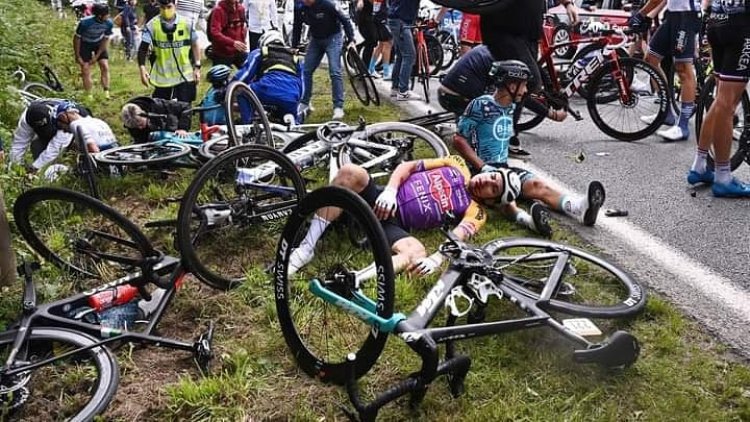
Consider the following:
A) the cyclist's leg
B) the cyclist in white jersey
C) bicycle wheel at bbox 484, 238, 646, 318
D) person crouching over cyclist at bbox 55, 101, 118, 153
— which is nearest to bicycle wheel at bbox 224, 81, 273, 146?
person crouching over cyclist at bbox 55, 101, 118, 153

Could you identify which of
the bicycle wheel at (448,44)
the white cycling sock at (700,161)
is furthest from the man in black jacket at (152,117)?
the bicycle wheel at (448,44)

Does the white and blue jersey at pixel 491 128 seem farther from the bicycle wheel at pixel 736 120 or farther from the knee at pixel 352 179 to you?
the bicycle wheel at pixel 736 120

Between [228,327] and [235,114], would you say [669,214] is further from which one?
[235,114]

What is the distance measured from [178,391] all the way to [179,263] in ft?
2.91

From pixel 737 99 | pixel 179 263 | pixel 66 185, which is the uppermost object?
pixel 737 99

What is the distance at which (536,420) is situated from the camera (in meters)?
2.69

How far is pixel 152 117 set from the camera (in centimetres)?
643

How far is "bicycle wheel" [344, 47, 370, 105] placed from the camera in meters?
8.84

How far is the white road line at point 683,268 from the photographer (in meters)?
3.54

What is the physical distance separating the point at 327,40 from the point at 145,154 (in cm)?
335

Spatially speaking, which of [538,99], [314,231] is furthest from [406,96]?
[314,231]

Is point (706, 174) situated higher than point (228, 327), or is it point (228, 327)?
point (706, 174)

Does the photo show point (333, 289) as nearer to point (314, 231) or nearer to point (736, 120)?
point (314, 231)

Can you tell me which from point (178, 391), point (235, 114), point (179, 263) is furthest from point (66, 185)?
point (178, 391)
